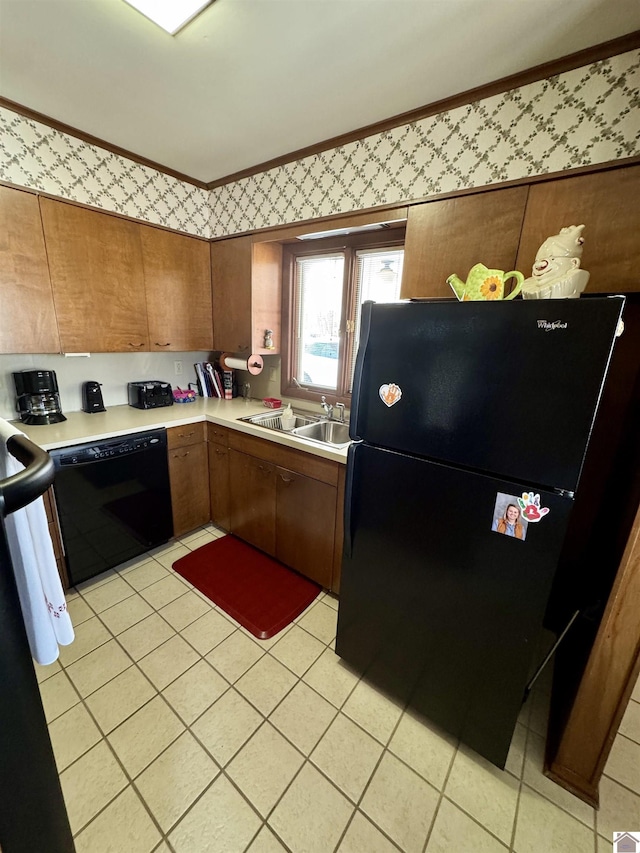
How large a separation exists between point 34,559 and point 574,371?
4.57 ft

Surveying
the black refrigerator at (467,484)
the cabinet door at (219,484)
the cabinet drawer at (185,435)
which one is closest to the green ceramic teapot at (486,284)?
the black refrigerator at (467,484)

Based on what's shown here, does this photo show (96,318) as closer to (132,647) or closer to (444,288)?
(132,647)

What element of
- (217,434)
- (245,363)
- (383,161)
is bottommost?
(217,434)

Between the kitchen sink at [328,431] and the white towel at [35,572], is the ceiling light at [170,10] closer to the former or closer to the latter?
the white towel at [35,572]

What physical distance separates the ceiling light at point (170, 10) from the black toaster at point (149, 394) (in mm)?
1851

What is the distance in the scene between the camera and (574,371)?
92 cm

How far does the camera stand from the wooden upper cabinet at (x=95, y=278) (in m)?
1.93

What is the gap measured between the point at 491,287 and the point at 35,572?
60.9 inches

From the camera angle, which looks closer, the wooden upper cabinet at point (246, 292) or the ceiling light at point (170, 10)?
the ceiling light at point (170, 10)

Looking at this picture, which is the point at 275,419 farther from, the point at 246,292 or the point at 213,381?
the point at 246,292

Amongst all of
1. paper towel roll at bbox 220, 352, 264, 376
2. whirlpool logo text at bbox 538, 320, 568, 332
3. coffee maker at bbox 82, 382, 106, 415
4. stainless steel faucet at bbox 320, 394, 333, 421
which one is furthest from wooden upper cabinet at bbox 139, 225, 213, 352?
whirlpool logo text at bbox 538, 320, 568, 332

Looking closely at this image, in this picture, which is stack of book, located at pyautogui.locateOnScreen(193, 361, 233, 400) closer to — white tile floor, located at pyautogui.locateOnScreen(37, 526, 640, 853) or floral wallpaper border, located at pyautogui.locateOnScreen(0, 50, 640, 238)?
floral wallpaper border, located at pyautogui.locateOnScreen(0, 50, 640, 238)

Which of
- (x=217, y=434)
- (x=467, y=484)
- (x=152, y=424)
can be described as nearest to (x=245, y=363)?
(x=217, y=434)

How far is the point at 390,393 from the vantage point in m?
1.24
